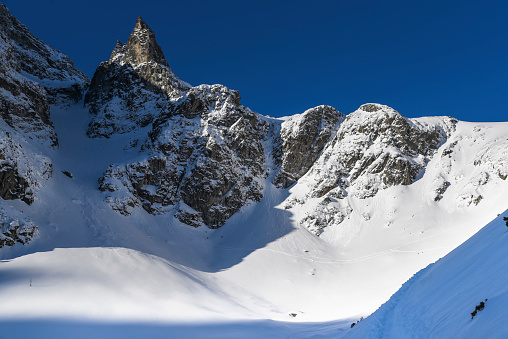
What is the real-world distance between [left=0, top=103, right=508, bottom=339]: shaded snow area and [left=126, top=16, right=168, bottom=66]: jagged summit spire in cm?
3092

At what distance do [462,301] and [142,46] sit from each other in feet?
385

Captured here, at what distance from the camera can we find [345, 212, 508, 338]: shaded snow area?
6414 mm

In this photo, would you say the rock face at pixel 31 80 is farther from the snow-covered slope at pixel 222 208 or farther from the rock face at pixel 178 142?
the rock face at pixel 178 142

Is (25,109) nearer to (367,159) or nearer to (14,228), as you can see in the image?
(14,228)

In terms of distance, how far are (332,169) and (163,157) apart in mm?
37850

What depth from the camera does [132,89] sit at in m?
99.1

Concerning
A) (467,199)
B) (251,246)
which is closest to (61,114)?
(251,246)

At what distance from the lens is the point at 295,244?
215 feet

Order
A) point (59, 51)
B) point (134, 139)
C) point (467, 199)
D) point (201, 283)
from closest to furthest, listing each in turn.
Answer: point (201, 283), point (467, 199), point (134, 139), point (59, 51)

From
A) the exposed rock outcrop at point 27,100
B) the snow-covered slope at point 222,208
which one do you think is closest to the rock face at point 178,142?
the snow-covered slope at point 222,208

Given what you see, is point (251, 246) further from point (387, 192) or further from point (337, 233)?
point (387, 192)

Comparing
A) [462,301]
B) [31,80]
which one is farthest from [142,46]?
[462,301]

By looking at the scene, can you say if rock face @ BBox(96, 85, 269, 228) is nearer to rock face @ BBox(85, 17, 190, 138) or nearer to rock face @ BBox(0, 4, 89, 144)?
rock face @ BBox(85, 17, 190, 138)

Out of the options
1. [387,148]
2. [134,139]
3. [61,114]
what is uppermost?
[61,114]
